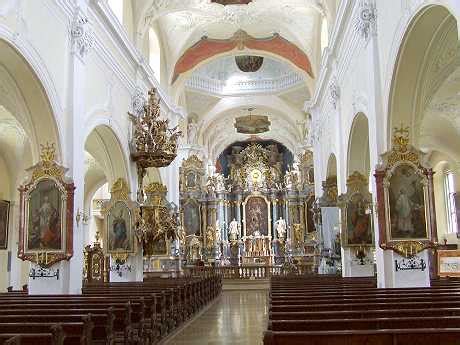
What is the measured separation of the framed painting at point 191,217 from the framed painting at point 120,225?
15294 millimetres

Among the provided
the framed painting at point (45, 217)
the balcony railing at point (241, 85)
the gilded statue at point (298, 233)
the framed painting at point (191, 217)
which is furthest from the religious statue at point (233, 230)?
the framed painting at point (45, 217)

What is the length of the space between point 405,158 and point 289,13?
1041 centimetres

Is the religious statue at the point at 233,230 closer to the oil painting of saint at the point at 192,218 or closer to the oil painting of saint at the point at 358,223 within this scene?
the oil painting of saint at the point at 192,218

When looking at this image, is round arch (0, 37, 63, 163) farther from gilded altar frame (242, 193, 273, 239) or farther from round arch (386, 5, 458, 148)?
gilded altar frame (242, 193, 273, 239)

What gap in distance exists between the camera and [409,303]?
5.43m

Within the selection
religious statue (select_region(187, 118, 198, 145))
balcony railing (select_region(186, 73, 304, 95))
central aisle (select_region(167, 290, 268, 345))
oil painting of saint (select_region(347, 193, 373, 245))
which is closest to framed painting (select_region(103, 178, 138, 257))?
central aisle (select_region(167, 290, 268, 345))

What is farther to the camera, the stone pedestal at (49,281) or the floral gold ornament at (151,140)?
the floral gold ornament at (151,140)

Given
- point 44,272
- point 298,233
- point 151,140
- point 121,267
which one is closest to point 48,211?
point 44,272

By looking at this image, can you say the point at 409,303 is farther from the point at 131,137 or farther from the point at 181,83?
the point at 181,83

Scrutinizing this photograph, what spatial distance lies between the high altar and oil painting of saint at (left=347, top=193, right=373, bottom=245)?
13757 mm

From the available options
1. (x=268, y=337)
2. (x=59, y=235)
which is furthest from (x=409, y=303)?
(x=59, y=235)

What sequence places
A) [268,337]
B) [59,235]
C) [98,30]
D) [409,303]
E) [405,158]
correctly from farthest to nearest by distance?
[98,30] < [59,235] < [405,158] < [409,303] < [268,337]

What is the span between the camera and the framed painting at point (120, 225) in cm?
1405

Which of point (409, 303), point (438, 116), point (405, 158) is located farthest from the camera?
point (438, 116)
